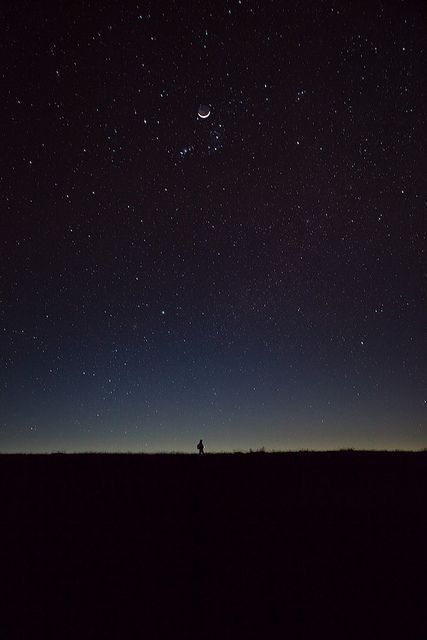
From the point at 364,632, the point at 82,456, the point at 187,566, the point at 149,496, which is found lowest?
the point at 364,632

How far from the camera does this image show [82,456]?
14148 mm

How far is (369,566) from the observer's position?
6.00m

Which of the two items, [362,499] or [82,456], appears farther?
[82,456]

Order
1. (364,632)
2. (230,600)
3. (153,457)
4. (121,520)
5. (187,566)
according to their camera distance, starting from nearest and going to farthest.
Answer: (364,632) < (230,600) < (187,566) < (121,520) < (153,457)

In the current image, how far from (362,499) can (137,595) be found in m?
5.73

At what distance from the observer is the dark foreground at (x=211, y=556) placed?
4727mm

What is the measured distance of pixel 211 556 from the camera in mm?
6207

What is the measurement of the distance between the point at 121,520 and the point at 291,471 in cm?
560

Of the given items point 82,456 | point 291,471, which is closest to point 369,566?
point 291,471

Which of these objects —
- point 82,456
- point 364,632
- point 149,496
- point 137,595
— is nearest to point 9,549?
point 137,595

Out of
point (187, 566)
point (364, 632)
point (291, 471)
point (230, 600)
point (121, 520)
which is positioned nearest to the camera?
point (364, 632)

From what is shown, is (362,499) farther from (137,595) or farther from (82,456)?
(82,456)

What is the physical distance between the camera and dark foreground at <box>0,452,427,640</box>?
4.73 metres

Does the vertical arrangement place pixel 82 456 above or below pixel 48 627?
above
